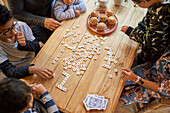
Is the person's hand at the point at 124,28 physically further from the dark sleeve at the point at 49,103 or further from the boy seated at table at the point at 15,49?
the dark sleeve at the point at 49,103

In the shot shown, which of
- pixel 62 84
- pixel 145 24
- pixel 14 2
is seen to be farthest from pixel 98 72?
pixel 14 2

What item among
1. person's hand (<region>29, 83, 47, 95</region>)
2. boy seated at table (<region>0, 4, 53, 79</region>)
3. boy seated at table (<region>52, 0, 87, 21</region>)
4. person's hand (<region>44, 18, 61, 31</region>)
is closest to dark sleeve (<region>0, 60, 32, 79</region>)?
boy seated at table (<region>0, 4, 53, 79</region>)

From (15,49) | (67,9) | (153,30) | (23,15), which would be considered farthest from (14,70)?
(153,30)

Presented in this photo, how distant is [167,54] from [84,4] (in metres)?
1.08

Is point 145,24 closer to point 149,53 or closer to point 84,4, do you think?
point 149,53

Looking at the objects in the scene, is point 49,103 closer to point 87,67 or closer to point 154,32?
point 87,67

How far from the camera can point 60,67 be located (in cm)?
133

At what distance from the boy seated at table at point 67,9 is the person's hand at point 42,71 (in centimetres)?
70

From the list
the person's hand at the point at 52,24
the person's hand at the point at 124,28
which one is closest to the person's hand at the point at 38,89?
the person's hand at the point at 52,24

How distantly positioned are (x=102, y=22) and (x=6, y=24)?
0.98 meters

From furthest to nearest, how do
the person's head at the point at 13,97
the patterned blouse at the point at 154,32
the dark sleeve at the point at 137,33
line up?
the dark sleeve at the point at 137,33 → the patterned blouse at the point at 154,32 → the person's head at the point at 13,97

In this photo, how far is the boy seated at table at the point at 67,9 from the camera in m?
1.67

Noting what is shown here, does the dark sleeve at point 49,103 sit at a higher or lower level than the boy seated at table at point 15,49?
lower

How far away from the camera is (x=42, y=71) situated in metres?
1.25
